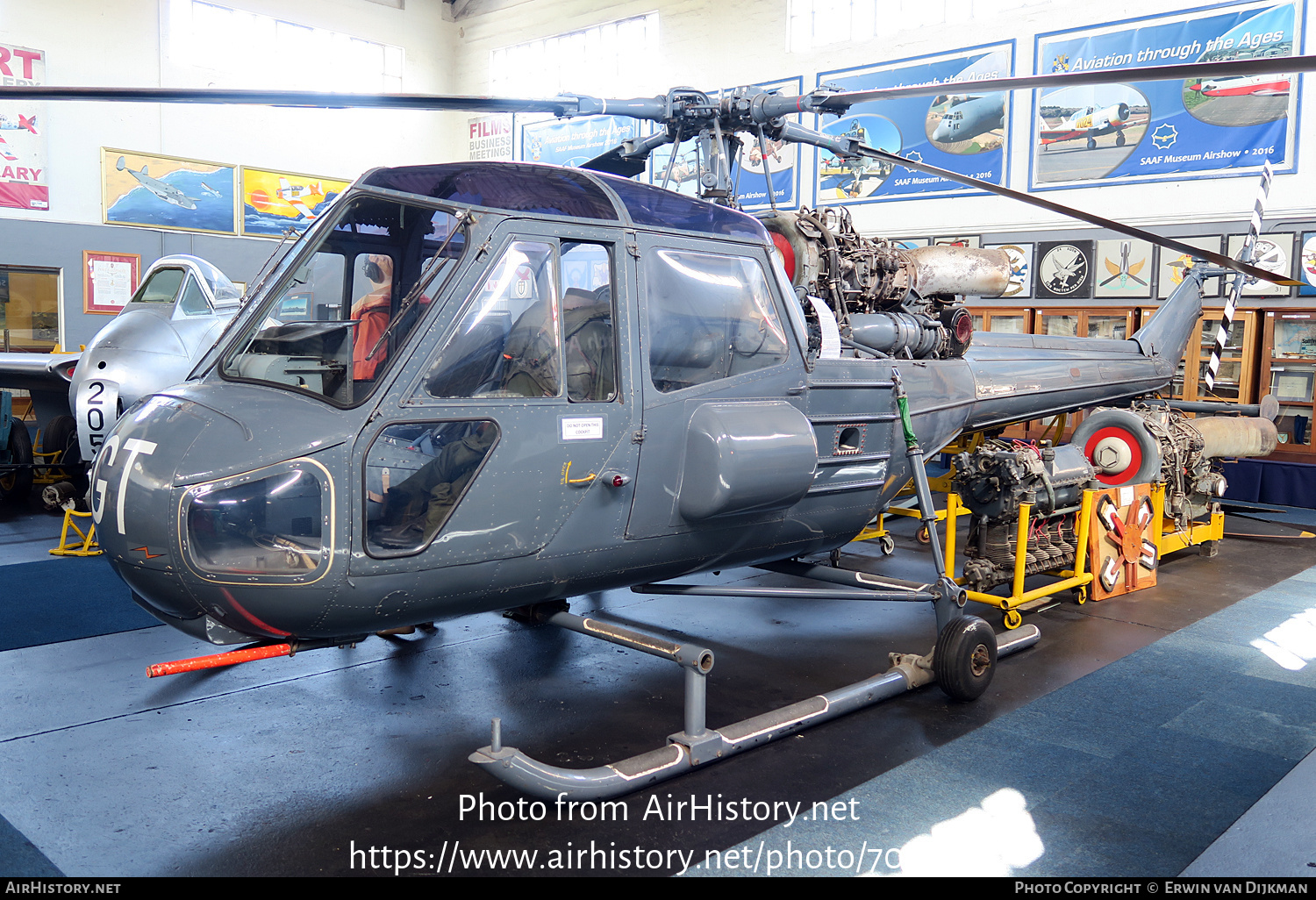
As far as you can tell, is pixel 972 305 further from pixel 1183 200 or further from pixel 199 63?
pixel 199 63

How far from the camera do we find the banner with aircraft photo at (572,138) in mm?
17656

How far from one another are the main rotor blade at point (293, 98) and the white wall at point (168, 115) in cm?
956

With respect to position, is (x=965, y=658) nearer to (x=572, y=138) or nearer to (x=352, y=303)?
(x=352, y=303)

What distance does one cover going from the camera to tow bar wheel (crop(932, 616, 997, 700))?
4.29 m

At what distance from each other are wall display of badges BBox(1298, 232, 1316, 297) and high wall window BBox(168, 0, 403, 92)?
52.3 feet

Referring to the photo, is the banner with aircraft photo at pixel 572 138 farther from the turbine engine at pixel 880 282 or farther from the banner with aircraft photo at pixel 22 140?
the turbine engine at pixel 880 282

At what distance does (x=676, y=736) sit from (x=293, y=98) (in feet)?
10.3

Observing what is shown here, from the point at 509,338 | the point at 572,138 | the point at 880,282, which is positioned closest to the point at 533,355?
the point at 509,338

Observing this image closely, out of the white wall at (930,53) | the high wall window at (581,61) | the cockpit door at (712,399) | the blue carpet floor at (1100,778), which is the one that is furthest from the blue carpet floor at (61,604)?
the high wall window at (581,61)

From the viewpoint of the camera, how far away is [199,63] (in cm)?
1630

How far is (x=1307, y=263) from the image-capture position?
10625 mm

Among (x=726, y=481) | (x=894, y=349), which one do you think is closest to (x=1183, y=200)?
(x=894, y=349)

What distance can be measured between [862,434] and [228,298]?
22.3 ft

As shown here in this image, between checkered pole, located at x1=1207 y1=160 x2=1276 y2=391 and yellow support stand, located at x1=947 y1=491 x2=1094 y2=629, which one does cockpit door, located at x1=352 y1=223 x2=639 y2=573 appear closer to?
yellow support stand, located at x1=947 y1=491 x2=1094 y2=629
